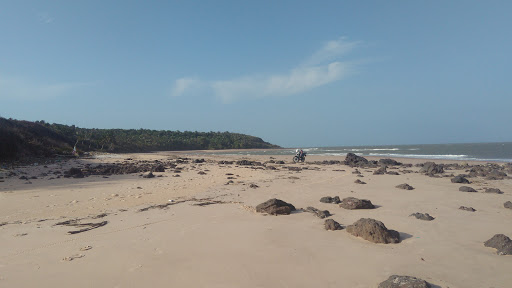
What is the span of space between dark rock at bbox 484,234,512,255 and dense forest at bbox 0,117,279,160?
80.8 feet

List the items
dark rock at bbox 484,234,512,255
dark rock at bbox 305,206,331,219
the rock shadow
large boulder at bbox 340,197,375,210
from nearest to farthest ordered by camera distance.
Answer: dark rock at bbox 484,234,512,255, the rock shadow, dark rock at bbox 305,206,331,219, large boulder at bbox 340,197,375,210

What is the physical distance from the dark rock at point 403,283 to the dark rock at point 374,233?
1.40 m

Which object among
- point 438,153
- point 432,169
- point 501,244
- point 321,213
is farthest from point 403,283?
point 438,153

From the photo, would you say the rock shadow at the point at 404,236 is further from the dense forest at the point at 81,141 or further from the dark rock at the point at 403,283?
the dense forest at the point at 81,141

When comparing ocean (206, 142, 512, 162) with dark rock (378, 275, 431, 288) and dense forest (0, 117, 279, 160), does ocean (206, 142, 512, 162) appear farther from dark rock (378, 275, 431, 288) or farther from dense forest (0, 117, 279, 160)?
dark rock (378, 275, 431, 288)

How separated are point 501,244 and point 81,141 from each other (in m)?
52.6

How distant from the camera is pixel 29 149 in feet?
75.5

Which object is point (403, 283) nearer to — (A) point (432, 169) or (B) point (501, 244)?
(B) point (501, 244)

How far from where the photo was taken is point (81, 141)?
45781 mm

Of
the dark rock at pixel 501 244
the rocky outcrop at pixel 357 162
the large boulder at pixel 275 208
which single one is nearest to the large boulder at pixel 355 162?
the rocky outcrop at pixel 357 162

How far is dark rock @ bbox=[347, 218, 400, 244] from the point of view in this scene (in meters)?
4.48

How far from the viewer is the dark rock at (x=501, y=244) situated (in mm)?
4004

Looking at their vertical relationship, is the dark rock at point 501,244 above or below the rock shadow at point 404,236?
above

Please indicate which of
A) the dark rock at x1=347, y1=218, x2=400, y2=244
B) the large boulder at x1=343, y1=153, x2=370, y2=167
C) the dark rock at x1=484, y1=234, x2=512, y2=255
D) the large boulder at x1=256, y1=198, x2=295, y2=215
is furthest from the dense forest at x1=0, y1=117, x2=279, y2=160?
the dark rock at x1=484, y1=234, x2=512, y2=255
